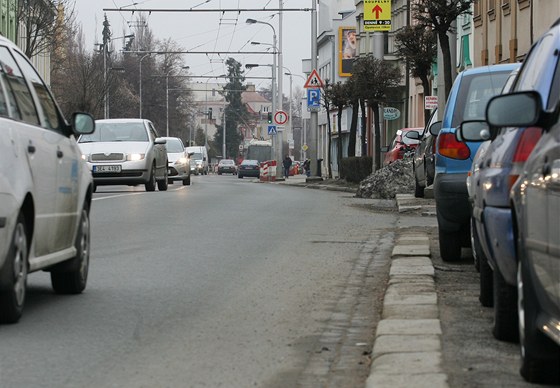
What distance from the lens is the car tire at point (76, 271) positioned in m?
9.64

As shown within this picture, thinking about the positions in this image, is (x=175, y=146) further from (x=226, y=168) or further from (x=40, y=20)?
(x=226, y=168)

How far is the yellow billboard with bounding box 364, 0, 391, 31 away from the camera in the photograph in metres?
42.8

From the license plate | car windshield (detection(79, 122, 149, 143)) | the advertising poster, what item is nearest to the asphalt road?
the license plate

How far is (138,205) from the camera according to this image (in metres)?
22.9

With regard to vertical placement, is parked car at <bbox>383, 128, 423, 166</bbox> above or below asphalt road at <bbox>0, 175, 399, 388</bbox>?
above

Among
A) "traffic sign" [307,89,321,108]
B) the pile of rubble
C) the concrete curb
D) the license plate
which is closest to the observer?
the concrete curb

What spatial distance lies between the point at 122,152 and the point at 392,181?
5.81 m

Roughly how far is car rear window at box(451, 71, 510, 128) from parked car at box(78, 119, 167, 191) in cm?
1775

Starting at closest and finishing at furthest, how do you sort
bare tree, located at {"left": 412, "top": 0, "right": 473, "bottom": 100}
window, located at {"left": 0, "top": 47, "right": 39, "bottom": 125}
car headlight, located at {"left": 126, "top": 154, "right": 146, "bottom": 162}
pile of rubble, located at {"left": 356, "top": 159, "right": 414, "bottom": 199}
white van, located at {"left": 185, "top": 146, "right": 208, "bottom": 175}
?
window, located at {"left": 0, "top": 47, "right": 39, "bottom": 125}, bare tree, located at {"left": 412, "top": 0, "right": 473, "bottom": 100}, car headlight, located at {"left": 126, "top": 154, "right": 146, "bottom": 162}, pile of rubble, located at {"left": 356, "top": 159, "right": 414, "bottom": 199}, white van, located at {"left": 185, "top": 146, "right": 208, "bottom": 175}

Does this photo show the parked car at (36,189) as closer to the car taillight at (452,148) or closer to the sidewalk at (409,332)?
the sidewalk at (409,332)

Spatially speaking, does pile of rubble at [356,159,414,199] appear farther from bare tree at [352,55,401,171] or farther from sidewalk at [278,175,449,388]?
sidewalk at [278,175,449,388]

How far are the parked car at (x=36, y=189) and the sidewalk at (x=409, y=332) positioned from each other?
6.78 feet

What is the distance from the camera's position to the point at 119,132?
31.3m

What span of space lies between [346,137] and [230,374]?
90.3 metres
